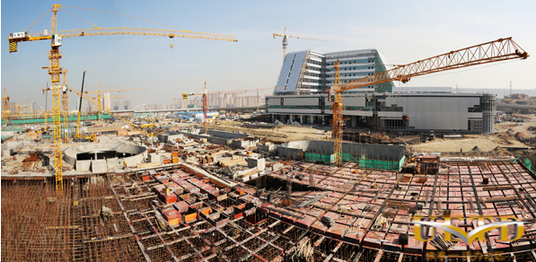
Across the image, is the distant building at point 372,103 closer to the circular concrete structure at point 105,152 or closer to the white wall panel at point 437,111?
the white wall panel at point 437,111

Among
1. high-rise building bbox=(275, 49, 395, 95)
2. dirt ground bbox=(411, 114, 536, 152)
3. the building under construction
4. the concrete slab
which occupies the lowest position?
the building under construction

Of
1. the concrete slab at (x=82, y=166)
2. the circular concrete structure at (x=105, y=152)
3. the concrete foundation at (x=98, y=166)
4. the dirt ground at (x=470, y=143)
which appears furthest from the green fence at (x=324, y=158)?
the concrete slab at (x=82, y=166)

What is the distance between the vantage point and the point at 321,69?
2479 inches

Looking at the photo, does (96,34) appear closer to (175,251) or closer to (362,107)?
(175,251)

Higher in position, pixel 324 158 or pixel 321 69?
pixel 321 69

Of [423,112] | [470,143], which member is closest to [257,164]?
[470,143]

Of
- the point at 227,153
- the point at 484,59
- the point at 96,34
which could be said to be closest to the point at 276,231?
the point at 227,153

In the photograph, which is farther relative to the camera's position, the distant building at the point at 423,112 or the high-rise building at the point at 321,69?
the high-rise building at the point at 321,69

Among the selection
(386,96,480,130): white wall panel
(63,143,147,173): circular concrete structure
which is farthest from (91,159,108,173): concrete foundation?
(386,96,480,130): white wall panel

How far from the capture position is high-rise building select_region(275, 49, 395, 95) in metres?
54.1

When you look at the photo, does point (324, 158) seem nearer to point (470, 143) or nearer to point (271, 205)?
point (271, 205)

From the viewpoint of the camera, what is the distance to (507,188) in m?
13.2

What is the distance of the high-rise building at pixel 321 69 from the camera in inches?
2130

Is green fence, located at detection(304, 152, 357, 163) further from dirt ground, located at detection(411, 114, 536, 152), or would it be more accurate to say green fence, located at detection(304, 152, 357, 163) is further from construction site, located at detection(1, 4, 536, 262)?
dirt ground, located at detection(411, 114, 536, 152)
